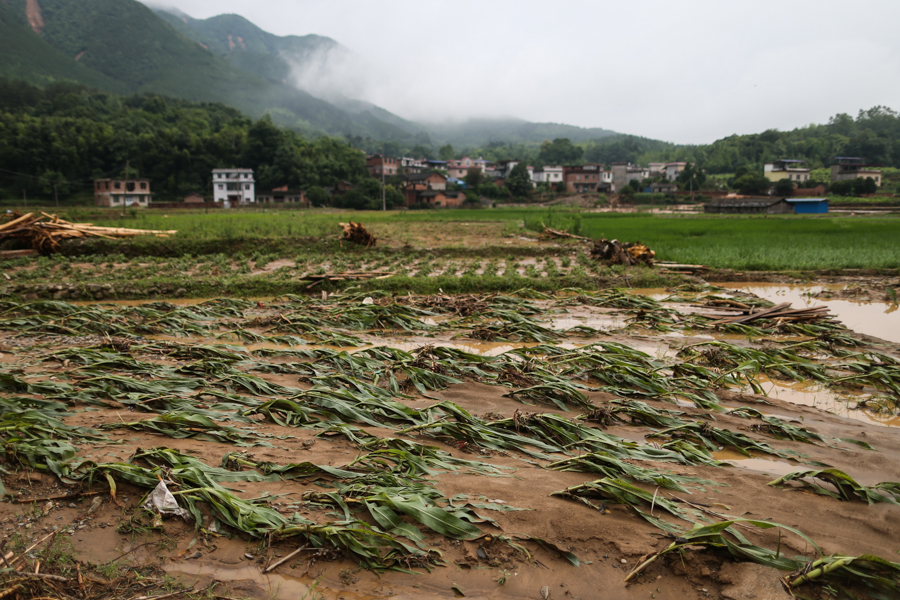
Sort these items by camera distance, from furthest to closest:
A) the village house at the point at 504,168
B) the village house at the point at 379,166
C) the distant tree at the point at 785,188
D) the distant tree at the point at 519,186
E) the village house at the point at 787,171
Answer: the village house at the point at 504,168, the village house at the point at 379,166, the village house at the point at 787,171, the distant tree at the point at 519,186, the distant tree at the point at 785,188

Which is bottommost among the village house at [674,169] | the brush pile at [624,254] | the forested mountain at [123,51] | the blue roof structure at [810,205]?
the brush pile at [624,254]

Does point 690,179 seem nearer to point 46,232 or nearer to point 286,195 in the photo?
point 286,195

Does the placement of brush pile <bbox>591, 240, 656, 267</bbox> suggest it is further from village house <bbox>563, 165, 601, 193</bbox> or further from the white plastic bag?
village house <bbox>563, 165, 601, 193</bbox>

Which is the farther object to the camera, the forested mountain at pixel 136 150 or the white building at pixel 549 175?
the white building at pixel 549 175

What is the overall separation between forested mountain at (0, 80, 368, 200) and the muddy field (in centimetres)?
6265

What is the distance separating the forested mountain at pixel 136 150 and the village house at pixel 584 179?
111 feet

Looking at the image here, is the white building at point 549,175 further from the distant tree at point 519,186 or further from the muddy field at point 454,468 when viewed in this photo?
the muddy field at point 454,468

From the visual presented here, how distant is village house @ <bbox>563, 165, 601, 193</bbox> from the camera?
254ft

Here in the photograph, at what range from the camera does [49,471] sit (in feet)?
10.4

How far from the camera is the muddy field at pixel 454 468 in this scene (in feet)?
8.38

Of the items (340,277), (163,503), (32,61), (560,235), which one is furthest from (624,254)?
(32,61)

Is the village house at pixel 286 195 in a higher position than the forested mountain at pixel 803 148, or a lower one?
lower

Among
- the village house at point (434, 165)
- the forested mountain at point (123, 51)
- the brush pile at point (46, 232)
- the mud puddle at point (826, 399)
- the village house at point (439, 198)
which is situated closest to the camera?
the mud puddle at point (826, 399)

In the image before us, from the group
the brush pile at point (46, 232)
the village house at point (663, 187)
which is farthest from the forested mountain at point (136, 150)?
the brush pile at point (46, 232)
